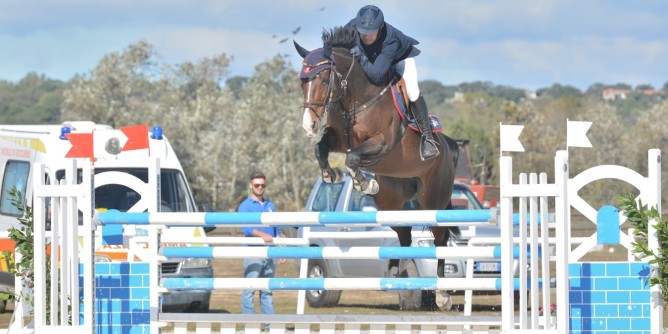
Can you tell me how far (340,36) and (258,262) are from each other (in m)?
2.60

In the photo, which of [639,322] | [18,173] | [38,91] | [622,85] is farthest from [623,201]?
[622,85]

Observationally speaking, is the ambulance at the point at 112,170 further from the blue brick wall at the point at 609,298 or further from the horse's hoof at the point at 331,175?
the blue brick wall at the point at 609,298

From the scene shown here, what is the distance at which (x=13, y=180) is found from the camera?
35.0 ft

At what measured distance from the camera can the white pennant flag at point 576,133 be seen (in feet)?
17.2

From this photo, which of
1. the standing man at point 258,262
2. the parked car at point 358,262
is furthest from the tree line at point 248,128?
the standing man at point 258,262

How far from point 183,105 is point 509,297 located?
45.1 metres

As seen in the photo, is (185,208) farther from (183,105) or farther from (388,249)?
(183,105)

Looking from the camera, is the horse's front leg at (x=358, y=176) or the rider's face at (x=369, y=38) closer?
the horse's front leg at (x=358, y=176)

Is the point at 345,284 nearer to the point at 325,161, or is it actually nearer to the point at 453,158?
the point at 325,161

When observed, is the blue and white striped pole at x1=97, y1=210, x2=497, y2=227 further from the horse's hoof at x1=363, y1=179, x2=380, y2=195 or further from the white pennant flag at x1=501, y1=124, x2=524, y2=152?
the horse's hoof at x1=363, y1=179, x2=380, y2=195

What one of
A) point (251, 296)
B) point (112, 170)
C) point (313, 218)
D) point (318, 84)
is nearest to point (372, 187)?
point (318, 84)

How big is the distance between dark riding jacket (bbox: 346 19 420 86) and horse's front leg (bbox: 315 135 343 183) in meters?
0.53

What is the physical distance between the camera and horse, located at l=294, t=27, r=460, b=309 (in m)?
6.07

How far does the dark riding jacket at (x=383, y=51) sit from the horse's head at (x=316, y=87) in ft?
1.34
